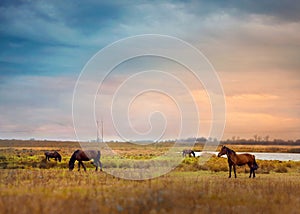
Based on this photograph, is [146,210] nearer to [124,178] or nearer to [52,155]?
[124,178]

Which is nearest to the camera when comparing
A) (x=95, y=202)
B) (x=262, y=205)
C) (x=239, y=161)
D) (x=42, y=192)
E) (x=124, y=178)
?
(x=95, y=202)

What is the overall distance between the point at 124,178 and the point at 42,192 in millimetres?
7586

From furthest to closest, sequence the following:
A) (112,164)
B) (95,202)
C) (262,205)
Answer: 1. (112,164)
2. (262,205)
3. (95,202)

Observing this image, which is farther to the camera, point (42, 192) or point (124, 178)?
point (124, 178)

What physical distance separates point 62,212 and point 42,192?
4.07 meters

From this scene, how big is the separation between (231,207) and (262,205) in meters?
1.15

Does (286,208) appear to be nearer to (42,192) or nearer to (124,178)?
(42,192)

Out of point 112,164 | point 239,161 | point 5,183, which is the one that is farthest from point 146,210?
point 112,164

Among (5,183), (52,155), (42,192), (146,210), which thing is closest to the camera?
(146,210)

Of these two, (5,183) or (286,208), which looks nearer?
(286,208)

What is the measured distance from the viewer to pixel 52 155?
160ft

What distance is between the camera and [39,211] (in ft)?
34.2

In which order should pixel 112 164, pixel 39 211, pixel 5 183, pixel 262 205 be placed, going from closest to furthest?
pixel 39 211 → pixel 262 205 → pixel 5 183 → pixel 112 164

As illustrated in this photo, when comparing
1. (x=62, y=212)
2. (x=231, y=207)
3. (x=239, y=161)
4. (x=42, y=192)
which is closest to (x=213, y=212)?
(x=231, y=207)
